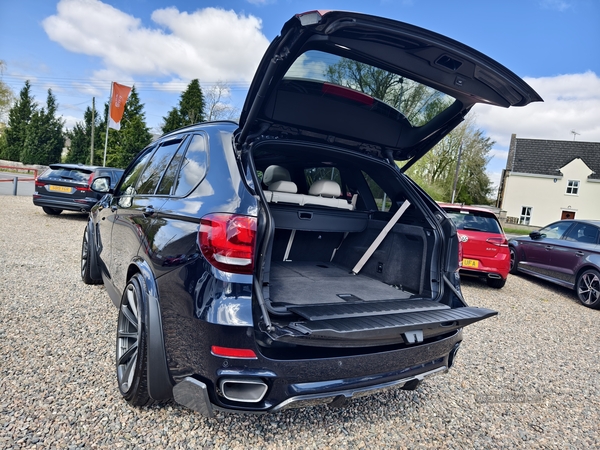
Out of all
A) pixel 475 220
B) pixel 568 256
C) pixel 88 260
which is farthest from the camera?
pixel 568 256

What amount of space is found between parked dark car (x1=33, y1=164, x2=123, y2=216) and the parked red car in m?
7.90

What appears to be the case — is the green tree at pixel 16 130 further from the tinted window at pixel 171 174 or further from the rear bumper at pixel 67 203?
the tinted window at pixel 171 174

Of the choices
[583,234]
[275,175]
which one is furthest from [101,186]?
[583,234]

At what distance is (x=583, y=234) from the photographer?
7.08 meters

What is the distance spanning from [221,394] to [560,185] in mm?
41179

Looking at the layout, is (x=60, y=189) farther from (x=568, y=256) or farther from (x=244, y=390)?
(x=568, y=256)

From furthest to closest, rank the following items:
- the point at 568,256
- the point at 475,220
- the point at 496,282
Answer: the point at 568,256
the point at 496,282
the point at 475,220

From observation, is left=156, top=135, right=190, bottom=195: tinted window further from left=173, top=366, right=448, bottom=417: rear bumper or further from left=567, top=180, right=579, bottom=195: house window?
left=567, top=180, right=579, bottom=195: house window

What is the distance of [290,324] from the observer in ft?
5.94

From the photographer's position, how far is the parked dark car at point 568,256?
6520mm

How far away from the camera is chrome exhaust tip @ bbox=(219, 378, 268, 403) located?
1.69 metres

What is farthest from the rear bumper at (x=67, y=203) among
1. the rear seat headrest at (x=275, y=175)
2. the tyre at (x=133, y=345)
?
the tyre at (x=133, y=345)

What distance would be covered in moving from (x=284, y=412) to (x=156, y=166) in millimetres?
1967

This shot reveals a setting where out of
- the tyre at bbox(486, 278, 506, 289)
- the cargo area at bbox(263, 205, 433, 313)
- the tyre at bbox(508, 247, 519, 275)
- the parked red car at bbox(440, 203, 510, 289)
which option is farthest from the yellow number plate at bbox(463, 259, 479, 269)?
the cargo area at bbox(263, 205, 433, 313)
